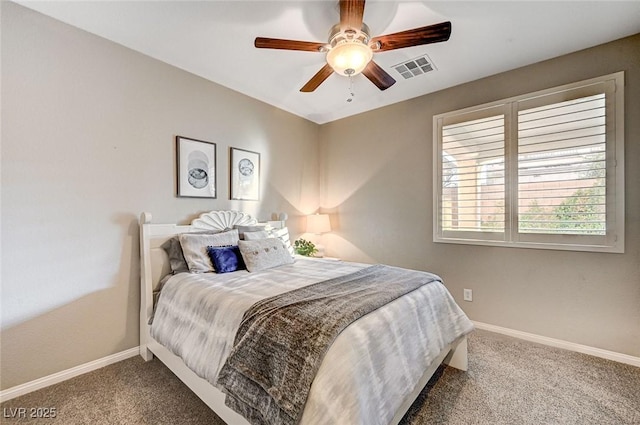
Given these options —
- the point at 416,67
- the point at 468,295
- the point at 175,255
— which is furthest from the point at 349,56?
the point at 468,295

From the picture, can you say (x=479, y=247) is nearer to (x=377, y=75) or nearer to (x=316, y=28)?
(x=377, y=75)

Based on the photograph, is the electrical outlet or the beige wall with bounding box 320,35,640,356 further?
the electrical outlet

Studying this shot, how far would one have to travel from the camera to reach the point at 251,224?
318 centimetres

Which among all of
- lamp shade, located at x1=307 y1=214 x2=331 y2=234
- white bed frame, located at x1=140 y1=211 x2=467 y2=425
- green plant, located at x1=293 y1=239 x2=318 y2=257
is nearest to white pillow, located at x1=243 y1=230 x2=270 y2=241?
white bed frame, located at x1=140 y1=211 x2=467 y2=425

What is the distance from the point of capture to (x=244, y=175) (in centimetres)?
323

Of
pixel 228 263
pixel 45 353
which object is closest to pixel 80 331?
pixel 45 353

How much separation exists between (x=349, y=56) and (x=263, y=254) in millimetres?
1761

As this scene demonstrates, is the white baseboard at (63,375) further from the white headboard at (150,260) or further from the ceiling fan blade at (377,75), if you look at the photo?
the ceiling fan blade at (377,75)

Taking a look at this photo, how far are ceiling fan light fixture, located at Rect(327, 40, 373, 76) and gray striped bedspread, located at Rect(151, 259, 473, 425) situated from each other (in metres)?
1.58

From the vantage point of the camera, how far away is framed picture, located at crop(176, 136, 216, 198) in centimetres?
265

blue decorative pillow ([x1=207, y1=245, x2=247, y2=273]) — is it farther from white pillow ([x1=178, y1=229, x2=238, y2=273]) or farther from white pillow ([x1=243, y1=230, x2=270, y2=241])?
white pillow ([x1=243, y1=230, x2=270, y2=241])

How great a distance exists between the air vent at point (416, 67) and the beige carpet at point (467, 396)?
2.74m

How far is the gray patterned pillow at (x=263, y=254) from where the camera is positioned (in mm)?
2404

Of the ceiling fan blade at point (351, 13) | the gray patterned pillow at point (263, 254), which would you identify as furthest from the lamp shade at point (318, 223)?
the ceiling fan blade at point (351, 13)
